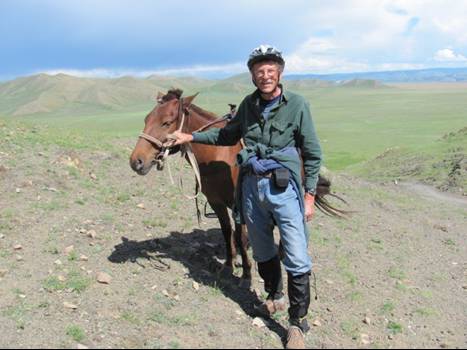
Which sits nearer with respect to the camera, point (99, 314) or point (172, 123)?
point (99, 314)

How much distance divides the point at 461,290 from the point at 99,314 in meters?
5.36

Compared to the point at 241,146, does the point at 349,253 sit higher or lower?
lower

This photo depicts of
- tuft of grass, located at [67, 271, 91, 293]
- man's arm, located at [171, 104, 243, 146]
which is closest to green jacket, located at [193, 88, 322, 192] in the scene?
man's arm, located at [171, 104, 243, 146]

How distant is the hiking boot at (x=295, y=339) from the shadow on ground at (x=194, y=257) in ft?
1.96

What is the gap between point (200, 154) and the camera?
20.7ft

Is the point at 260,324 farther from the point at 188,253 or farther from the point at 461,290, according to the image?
the point at 461,290

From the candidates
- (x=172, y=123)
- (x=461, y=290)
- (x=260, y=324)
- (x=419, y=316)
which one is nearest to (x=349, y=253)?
(x=461, y=290)

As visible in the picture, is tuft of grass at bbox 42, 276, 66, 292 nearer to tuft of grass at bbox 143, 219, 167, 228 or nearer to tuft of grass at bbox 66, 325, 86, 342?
tuft of grass at bbox 66, 325, 86, 342

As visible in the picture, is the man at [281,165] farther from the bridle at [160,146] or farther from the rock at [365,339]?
the bridle at [160,146]

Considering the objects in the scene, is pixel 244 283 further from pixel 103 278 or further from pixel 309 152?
pixel 309 152

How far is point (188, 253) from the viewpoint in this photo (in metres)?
7.54

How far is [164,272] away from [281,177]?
107 inches

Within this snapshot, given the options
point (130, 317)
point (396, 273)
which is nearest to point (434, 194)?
point (396, 273)

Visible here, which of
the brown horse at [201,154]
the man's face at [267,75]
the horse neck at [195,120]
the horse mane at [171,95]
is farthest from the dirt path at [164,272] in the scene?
the man's face at [267,75]
